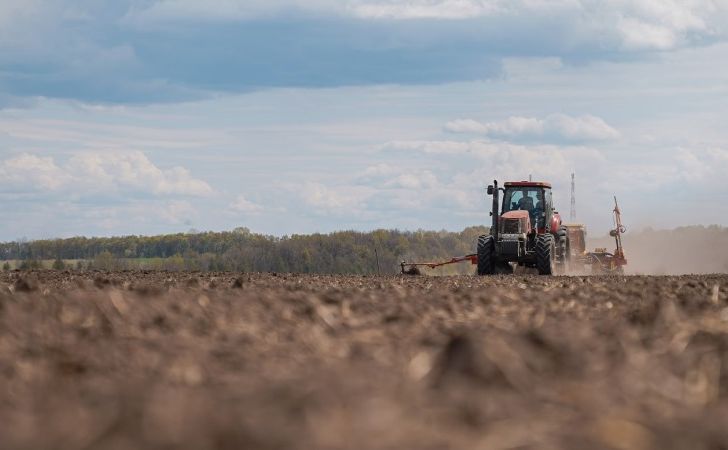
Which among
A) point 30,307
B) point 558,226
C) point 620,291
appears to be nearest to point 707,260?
point 558,226

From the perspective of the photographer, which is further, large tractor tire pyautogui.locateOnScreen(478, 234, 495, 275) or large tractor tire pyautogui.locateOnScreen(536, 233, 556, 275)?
large tractor tire pyautogui.locateOnScreen(478, 234, 495, 275)

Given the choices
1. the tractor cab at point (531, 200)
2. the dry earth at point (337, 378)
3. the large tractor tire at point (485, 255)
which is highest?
→ the tractor cab at point (531, 200)

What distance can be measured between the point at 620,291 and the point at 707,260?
5689 centimetres

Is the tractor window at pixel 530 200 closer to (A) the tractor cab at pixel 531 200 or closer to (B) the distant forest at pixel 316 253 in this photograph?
(A) the tractor cab at pixel 531 200

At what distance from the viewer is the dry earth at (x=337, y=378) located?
8.95 feet

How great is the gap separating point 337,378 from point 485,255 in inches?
1299

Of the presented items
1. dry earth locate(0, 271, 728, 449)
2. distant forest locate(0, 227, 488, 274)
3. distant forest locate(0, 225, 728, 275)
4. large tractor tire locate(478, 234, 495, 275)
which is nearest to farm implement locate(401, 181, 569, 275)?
large tractor tire locate(478, 234, 495, 275)

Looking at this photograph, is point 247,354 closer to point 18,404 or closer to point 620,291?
point 18,404

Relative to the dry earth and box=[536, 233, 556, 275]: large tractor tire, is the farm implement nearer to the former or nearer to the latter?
box=[536, 233, 556, 275]: large tractor tire

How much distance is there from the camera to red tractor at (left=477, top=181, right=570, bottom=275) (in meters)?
35.4

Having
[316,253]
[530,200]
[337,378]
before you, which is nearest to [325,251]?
[316,253]

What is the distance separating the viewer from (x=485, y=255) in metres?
36.2

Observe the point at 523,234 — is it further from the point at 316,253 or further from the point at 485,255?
the point at 316,253

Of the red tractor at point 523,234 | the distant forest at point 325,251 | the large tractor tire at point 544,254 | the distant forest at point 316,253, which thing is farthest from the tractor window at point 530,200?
the distant forest at point 316,253
